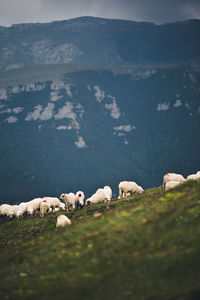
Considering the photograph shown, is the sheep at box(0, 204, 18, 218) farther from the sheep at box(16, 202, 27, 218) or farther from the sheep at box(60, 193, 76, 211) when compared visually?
the sheep at box(60, 193, 76, 211)

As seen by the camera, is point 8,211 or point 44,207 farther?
point 8,211

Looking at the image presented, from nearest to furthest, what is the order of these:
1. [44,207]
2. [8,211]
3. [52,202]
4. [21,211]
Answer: [44,207] → [52,202] → [21,211] → [8,211]

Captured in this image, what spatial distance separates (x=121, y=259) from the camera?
2114 centimetres

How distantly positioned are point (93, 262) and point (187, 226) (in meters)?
5.86

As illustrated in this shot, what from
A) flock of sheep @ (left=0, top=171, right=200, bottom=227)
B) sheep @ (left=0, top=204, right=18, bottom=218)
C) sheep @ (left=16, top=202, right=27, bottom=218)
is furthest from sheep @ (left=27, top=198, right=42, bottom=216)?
sheep @ (left=0, top=204, right=18, bottom=218)

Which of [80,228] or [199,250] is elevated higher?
[80,228]

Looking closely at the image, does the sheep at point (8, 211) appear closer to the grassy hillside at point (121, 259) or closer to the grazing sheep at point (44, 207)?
the grazing sheep at point (44, 207)

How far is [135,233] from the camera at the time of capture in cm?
2331

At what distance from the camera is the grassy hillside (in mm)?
18378

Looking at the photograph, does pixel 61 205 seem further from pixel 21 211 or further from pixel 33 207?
pixel 21 211

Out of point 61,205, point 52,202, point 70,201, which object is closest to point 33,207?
point 52,202

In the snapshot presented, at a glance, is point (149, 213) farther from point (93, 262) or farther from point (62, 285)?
point (62, 285)

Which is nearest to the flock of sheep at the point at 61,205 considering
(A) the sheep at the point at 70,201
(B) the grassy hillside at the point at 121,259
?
(A) the sheep at the point at 70,201

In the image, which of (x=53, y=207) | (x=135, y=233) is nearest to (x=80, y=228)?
(x=135, y=233)
